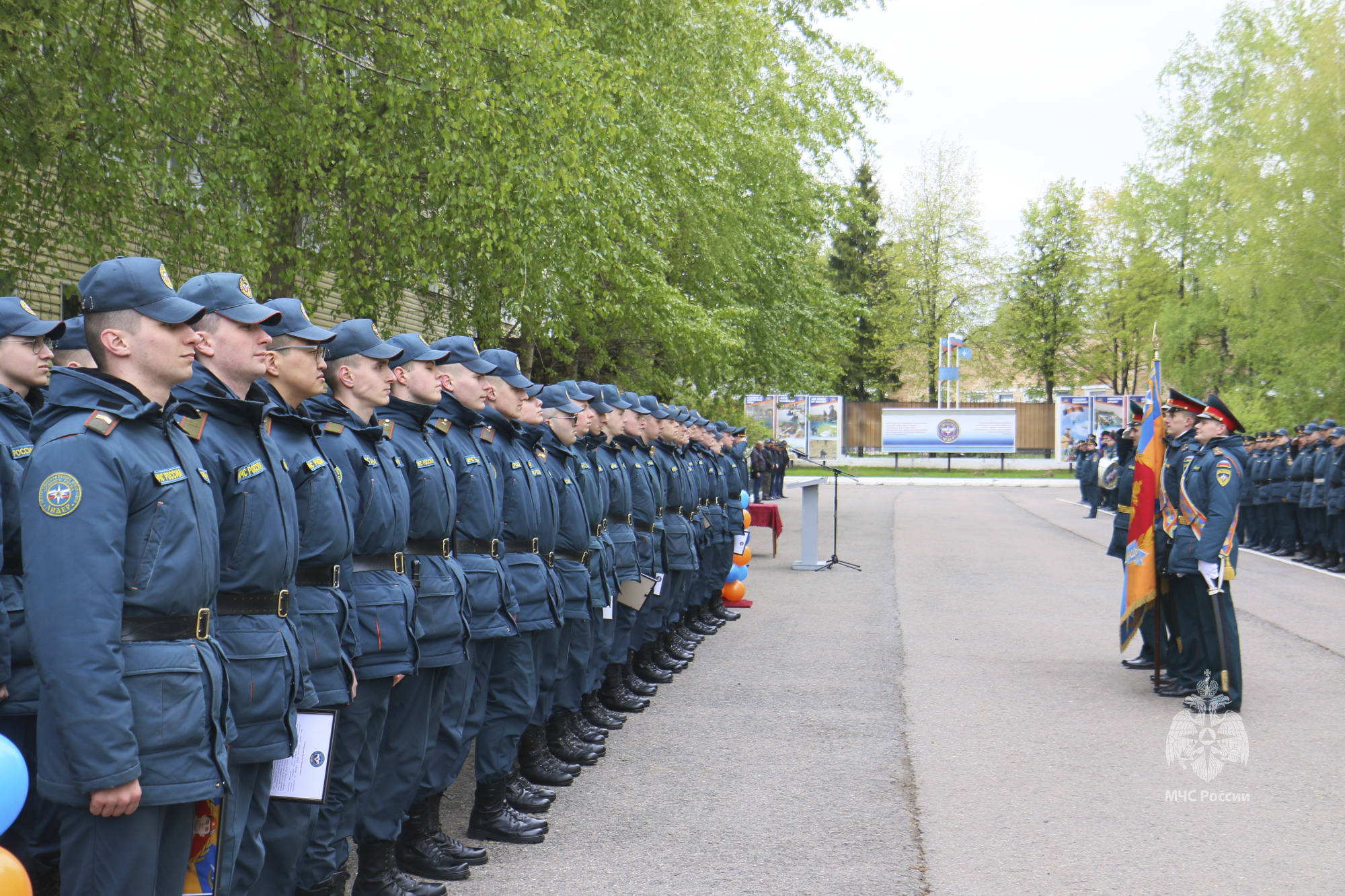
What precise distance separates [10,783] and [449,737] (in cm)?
201

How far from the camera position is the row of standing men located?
2.72 metres

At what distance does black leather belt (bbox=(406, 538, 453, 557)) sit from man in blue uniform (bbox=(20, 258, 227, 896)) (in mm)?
1724

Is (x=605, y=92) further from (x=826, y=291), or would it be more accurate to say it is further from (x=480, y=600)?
(x=826, y=291)

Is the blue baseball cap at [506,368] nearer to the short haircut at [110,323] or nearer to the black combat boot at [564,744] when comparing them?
the black combat boot at [564,744]

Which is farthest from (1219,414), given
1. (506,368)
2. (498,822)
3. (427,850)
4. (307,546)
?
(307,546)

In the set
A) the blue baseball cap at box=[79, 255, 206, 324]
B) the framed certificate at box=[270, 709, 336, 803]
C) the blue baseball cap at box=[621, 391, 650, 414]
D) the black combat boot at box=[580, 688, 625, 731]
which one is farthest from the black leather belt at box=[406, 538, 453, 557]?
the blue baseball cap at box=[621, 391, 650, 414]

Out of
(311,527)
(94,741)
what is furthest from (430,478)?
(94,741)

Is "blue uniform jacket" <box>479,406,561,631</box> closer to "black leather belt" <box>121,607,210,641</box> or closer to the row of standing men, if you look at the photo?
the row of standing men

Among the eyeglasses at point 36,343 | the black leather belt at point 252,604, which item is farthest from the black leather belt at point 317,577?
the eyeglasses at point 36,343

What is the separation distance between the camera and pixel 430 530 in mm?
4715

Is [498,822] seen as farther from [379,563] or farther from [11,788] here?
[11,788]

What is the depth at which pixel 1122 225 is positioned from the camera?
5291 centimetres

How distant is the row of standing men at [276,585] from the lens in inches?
107

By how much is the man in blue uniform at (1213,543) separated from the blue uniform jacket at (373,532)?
592cm
